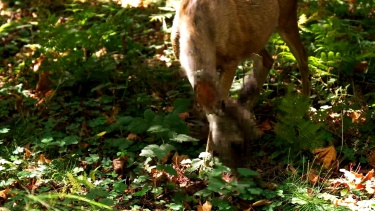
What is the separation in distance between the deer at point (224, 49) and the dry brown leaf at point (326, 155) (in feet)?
1.88

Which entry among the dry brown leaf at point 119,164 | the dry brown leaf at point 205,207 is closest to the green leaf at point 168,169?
the dry brown leaf at point 205,207

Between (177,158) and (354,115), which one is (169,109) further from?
(354,115)

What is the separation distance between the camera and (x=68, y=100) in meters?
6.36

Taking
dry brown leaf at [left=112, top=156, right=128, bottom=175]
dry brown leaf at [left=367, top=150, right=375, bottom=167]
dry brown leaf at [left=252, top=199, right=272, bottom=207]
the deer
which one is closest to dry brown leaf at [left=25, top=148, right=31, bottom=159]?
dry brown leaf at [left=112, top=156, right=128, bottom=175]

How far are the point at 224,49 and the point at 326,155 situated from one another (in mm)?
1291

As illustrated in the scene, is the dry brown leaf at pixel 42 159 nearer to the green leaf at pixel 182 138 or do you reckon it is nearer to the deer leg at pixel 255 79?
the green leaf at pixel 182 138

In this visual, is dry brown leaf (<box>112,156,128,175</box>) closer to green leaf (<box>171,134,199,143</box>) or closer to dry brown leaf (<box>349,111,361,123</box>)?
green leaf (<box>171,134,199,143</box>)

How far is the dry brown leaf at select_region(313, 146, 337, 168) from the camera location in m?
4.80

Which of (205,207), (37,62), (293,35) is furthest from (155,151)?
(37,62)

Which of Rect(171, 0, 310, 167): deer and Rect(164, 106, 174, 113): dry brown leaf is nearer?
Rect(171, 0, 310, 167): deer

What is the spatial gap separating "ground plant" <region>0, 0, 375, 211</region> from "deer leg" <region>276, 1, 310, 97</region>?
0.14 m

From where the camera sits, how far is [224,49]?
475 cm

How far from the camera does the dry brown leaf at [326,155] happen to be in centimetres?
480

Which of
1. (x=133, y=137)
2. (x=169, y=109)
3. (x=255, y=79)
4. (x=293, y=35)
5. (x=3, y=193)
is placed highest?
(x=293, y=35)
